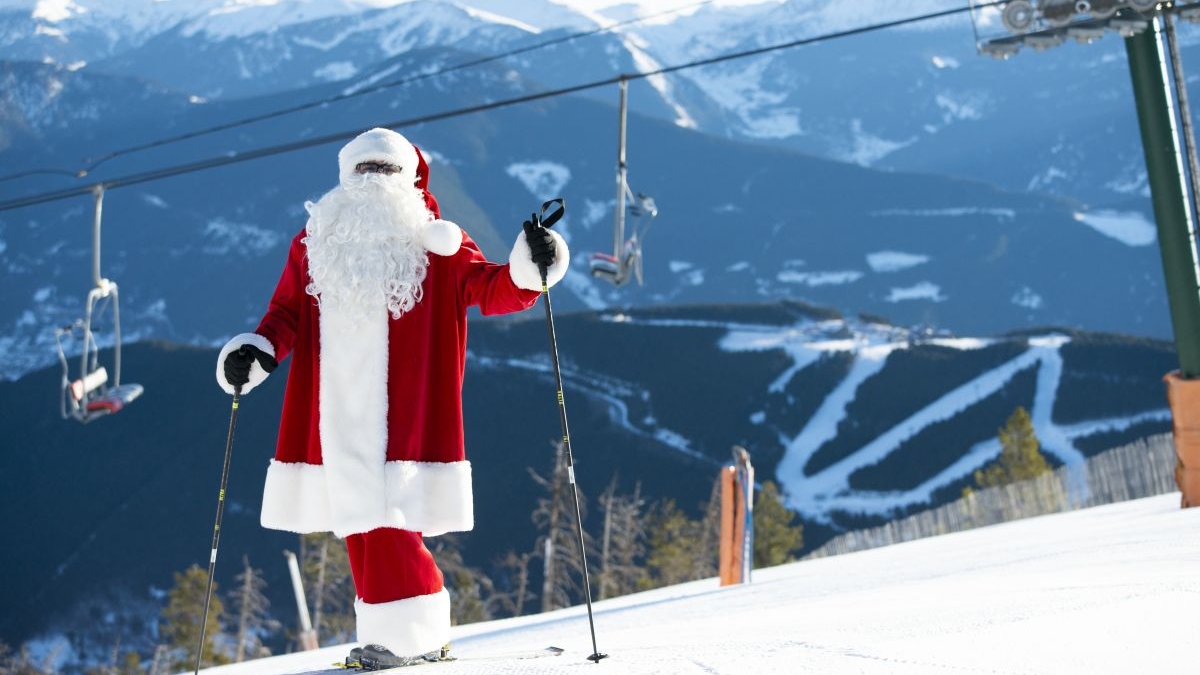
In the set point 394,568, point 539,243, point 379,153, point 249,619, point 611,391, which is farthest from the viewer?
point 611,391

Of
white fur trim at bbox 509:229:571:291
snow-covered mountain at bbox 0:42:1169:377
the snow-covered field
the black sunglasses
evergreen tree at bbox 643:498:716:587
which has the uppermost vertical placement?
snow-covered mountain at bbox 0:42:1169:377

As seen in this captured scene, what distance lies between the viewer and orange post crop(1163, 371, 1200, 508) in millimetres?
7324

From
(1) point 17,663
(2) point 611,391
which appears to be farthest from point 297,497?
(2) point 611,391

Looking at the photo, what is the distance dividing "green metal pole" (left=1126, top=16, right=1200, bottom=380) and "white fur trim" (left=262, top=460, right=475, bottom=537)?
4766 millimetres

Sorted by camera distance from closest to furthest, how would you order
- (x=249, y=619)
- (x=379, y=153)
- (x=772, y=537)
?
1. (x=379, y=153)
2. (x=249, y=619)
3. (x=772, y=537)

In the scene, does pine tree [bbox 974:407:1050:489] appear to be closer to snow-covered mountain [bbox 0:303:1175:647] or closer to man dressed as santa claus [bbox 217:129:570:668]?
snow-covered mountain [bbox 0:303:1175:647]

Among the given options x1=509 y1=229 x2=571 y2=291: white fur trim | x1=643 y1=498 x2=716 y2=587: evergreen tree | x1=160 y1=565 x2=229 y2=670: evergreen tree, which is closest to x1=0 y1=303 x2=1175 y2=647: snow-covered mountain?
x1=643 y1=498 x2=716 y2=587: evergreen tree

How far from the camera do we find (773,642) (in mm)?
3488

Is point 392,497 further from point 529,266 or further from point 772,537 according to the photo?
point 772,537

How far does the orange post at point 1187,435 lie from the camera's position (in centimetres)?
732

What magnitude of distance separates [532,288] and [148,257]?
137629 millimetres

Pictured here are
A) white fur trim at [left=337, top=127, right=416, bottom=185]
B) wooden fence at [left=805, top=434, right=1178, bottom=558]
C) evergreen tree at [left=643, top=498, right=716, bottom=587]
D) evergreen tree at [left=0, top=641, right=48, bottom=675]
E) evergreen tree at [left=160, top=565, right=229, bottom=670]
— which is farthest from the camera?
evergreen tree at [left=0, top=641, right=48, bottom=675]

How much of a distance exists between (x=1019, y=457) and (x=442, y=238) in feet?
101

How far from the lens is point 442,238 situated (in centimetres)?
422
